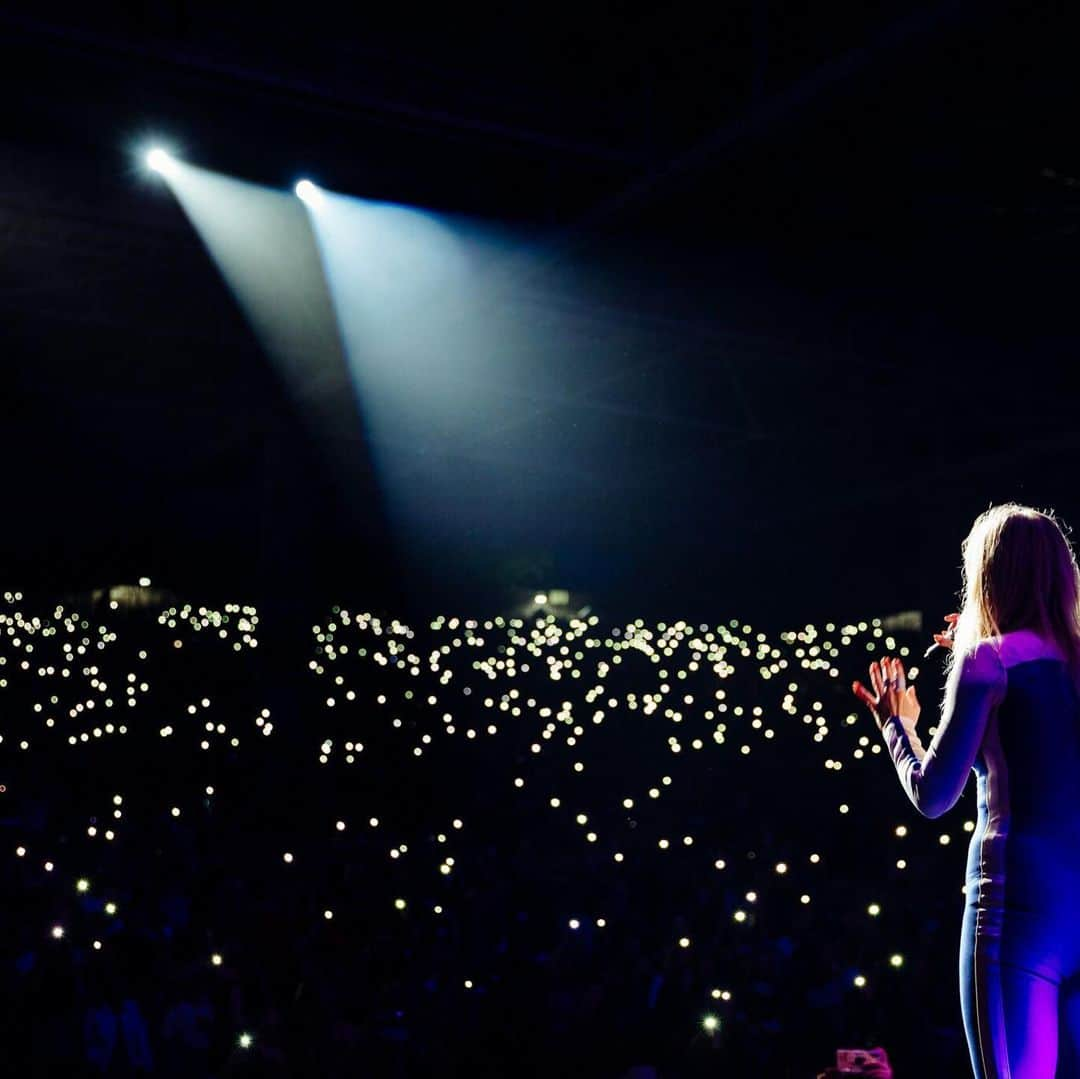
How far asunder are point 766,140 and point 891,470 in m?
8.15

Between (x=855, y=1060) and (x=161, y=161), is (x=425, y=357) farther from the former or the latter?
(x=855, y=1060)

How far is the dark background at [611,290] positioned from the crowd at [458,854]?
3.30ft

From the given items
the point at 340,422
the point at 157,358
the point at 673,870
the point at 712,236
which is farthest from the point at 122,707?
the point at 712,236

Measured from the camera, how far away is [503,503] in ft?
47.3

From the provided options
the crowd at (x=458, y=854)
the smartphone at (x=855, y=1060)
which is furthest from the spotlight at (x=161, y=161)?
the smartphone at (x=855, y=1060)

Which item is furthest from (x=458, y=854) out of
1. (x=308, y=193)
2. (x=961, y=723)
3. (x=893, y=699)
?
(x=961, y=723)

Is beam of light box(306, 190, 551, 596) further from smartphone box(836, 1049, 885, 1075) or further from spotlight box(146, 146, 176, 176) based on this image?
smartphone box(836, 1049, 885, 1075)

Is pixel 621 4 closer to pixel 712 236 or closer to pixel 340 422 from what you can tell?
pixel 712 236

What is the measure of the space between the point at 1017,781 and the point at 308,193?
5158 mm

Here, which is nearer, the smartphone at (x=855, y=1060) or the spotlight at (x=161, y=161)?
the smartphone at (x=855, y=1060)

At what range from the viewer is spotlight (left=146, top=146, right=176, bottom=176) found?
18.5 feet

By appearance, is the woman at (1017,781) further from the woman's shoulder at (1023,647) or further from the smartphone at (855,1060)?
the smartphone at (855,1060)

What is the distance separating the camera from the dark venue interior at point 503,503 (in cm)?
477

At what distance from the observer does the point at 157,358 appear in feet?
31.1
